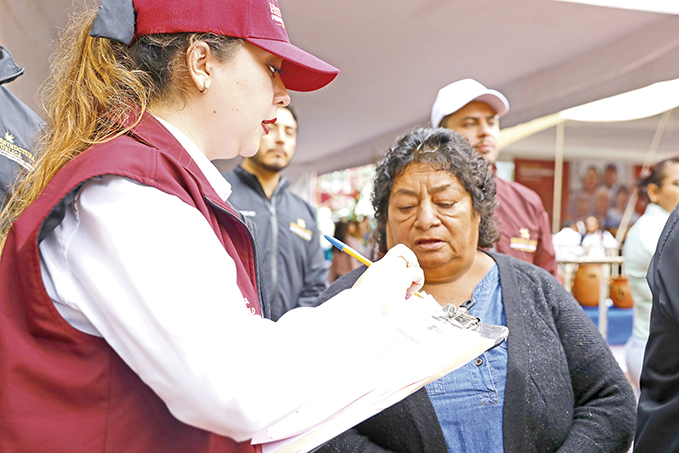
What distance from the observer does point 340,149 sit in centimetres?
1273

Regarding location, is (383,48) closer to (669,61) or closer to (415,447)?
(669,61)

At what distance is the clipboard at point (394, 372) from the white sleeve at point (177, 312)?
0.38 feet

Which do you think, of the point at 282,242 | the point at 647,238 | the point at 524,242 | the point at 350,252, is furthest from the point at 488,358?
the point at 647,238

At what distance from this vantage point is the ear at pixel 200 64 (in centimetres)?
82

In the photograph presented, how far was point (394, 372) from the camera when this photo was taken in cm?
82

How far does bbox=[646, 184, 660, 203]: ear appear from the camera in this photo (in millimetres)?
3378

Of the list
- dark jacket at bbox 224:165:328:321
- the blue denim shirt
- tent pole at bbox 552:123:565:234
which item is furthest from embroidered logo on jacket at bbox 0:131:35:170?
tent pole at bbox 552:123:565:234

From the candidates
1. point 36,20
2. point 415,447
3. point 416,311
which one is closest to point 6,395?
point 416,311

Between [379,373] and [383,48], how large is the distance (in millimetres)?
5460

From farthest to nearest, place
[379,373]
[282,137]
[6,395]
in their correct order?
[282,137] → [379,373] → [6,395]

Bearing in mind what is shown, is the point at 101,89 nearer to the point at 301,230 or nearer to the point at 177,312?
the point at 177,312

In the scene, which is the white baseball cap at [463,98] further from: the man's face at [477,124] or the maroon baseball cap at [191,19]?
the maroon baseball cap at [191,19]

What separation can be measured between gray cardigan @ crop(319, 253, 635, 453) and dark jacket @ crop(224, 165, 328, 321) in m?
1.60

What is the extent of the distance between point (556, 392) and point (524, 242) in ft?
4.28
